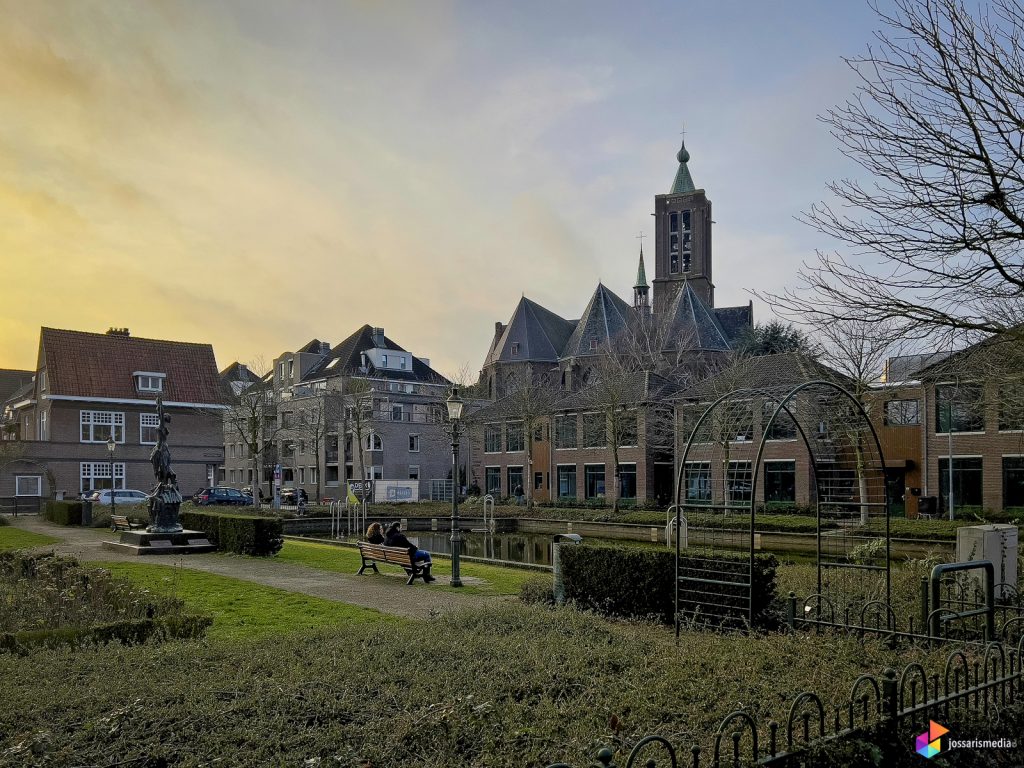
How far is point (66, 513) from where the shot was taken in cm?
3222

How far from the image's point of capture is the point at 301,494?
5072cm

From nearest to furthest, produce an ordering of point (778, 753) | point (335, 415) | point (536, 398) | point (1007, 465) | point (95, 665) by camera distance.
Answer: point (778, 753)
point (95, 665)
point (1007, 465)
point (536, 398)
point (335, 415)

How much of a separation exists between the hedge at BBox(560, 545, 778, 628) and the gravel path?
5.51 feet

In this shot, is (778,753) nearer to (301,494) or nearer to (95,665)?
(95,665)

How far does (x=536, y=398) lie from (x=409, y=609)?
3683 centimetres

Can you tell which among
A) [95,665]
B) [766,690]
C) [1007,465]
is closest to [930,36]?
[766,690]

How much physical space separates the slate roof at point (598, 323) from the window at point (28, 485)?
38.2 m

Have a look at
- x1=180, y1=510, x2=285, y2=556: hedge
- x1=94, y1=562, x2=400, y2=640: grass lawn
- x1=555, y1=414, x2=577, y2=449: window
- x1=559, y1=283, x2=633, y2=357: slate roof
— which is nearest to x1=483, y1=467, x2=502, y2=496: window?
x1=555, y1=414, x2=577, y2=449: window

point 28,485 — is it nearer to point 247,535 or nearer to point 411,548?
point 247,535

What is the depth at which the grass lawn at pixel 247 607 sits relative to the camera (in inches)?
430

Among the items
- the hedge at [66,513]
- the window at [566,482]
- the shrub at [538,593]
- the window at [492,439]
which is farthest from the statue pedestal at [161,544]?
the window at [492,439]

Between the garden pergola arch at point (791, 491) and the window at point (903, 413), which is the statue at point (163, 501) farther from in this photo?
the window at point (903, 413)

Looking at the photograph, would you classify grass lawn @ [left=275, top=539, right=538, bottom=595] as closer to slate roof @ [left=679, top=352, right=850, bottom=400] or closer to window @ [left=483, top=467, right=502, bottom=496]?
slate roof @ [left=679, top=352, right=850, bottom=400]

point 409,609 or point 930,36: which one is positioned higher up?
point 930,36
